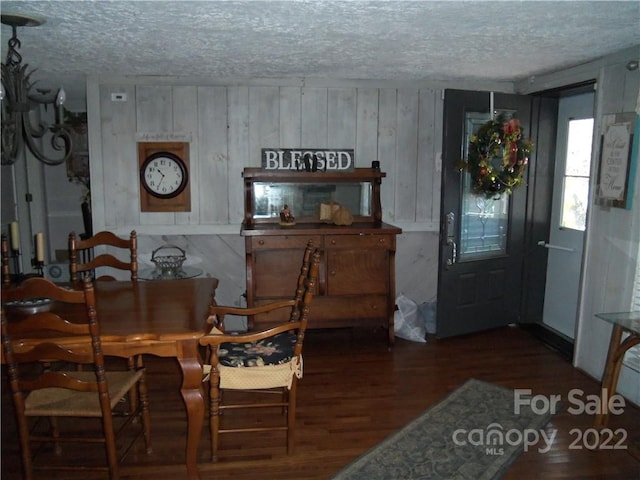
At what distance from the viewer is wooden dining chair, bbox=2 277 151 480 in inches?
75.7

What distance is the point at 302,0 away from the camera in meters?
2.16

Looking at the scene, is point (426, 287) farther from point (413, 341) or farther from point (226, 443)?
point (226, 443)

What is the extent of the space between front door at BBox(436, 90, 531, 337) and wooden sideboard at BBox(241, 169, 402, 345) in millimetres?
479

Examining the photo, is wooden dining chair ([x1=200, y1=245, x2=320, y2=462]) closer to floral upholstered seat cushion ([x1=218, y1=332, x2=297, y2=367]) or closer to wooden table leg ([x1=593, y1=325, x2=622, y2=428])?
floral upholstered seat cushion ([x1=218, y1=332, x2=297, y2=367])

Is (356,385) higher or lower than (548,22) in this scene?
lower

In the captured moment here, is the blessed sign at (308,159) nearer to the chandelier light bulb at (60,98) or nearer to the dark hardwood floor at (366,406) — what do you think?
the dark hardwood floor at (366,406)

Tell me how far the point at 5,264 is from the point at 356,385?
2.22m

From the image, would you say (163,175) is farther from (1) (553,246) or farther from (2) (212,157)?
(1) (553,246)

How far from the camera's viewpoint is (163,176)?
4.19 metres

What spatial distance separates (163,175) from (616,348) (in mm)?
3470

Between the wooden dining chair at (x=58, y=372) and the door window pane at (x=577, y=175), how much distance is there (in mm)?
3505

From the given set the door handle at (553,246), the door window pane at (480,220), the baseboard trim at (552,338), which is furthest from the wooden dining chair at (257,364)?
the door handle at (553,246)

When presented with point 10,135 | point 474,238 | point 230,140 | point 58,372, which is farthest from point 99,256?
point 474,238

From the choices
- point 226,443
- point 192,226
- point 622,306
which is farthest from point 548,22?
point 192,226
